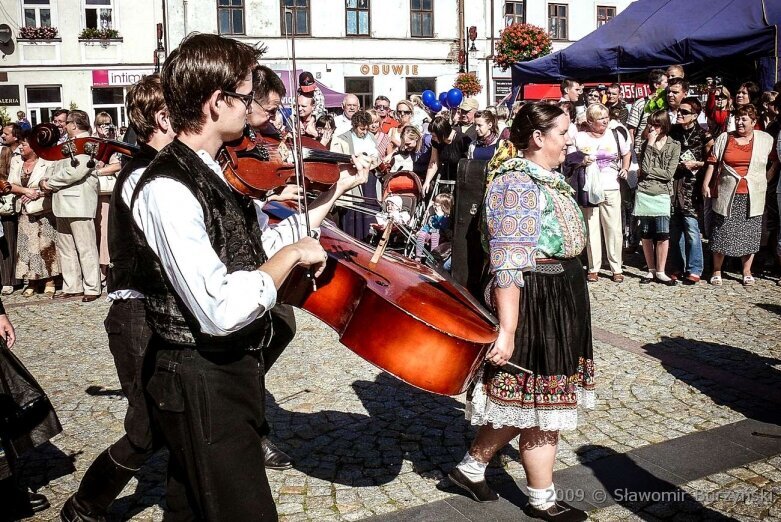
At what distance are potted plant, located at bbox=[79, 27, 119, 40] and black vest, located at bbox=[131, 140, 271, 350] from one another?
2705 centimetres

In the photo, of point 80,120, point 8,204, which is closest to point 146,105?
point 80,120

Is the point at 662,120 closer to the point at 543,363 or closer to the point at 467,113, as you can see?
the point at 467,113

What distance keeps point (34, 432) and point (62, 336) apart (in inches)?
141

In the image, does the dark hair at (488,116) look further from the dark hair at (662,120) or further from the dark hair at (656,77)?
the dark hair at (656,77)

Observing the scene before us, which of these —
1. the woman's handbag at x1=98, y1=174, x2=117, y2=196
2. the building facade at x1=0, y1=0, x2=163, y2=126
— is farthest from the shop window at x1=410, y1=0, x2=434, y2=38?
the woman's handbag at x1=98, y1=174, x2=117, y2=196

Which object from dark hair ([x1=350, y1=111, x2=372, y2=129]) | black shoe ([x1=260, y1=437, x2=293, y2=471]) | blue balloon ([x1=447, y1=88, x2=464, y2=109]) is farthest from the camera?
blue balloon ([x1=447, y1=88, x2=464, y2=109])

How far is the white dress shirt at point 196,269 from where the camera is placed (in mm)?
2049

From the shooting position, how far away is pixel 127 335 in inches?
134

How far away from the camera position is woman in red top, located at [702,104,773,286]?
8.43 metres

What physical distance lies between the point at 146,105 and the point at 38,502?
6.67 feet

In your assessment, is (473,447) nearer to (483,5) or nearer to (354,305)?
(354,305)

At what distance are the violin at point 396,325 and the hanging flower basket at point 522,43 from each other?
24904mm

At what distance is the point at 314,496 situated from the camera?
390cm

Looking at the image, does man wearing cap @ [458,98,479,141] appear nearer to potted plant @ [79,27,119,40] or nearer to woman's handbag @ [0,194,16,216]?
woman's handbag @ [0,194,16,216]
